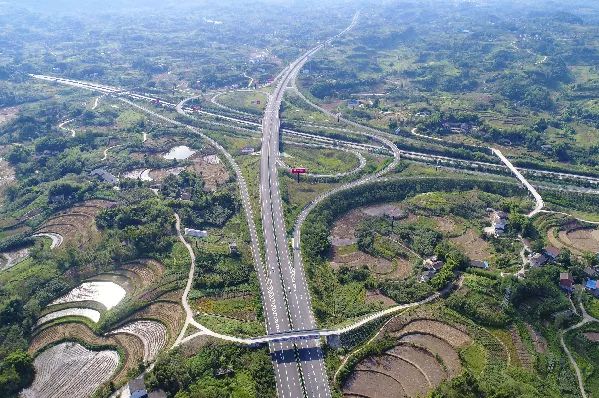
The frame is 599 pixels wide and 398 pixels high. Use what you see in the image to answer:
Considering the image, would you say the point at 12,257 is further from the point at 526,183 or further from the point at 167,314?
the point at 526,183

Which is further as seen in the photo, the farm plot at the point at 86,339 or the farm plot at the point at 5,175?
the farm plot at the point at 5,175

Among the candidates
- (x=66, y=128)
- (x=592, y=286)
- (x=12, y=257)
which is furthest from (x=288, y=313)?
(x=66, y=128)

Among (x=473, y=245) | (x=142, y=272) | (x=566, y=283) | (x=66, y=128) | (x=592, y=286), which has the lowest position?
(x=142, y=272)

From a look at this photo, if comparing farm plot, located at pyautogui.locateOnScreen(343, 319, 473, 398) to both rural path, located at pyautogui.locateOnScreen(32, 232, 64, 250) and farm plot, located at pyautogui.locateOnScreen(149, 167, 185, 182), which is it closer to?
rural path, located at pyautogui.locateOnScreen(32, 232, 64, 250)

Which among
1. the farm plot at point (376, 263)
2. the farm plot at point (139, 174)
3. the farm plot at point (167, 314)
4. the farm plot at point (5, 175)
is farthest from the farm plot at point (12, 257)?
the farm plot at point (376, 263)

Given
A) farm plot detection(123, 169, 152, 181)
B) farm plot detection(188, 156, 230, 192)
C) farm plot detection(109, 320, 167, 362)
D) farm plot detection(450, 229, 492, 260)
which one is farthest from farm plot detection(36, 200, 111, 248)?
farm plot detection(450, 229, 492, 260)

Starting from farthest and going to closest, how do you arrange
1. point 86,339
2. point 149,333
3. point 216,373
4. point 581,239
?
point 581,239 → point 149,333 → point 86,339 → point 216,373

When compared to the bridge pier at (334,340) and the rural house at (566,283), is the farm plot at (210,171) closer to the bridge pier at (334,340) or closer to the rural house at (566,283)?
the bridge pier at (334,340)

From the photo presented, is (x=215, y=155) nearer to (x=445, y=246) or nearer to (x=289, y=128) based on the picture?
(x=289, y=128)
